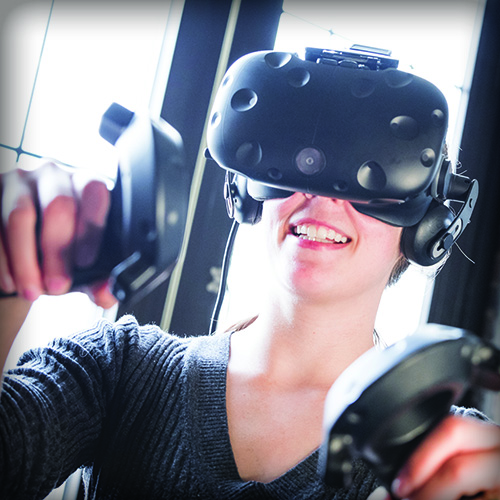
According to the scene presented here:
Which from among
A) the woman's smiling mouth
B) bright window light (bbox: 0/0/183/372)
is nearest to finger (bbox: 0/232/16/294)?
the woman's smiling mouth

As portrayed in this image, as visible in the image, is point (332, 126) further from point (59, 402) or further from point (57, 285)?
point (59, 402)

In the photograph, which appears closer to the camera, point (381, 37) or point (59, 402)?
point (59, 402)

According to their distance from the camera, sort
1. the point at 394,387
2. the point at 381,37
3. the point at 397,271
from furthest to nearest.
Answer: the point at 381,37 < the point at 397,271 < the point at 394,387

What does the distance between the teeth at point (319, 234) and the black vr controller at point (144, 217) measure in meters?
0.23

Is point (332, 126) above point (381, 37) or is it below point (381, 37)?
below

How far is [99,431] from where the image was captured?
1.72 ft

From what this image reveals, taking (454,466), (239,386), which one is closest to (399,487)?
(454,466)

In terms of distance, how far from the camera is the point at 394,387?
232 millimetres

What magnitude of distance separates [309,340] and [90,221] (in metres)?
0.29

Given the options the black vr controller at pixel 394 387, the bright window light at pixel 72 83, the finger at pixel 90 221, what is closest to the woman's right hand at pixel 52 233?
the finger at pixel 90 221

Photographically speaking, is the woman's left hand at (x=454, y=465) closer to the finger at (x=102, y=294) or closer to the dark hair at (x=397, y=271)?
the finger at (x=102, y=294)

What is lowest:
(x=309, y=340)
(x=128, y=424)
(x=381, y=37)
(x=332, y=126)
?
(x=128, y=424)

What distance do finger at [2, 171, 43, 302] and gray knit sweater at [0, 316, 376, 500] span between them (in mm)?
199

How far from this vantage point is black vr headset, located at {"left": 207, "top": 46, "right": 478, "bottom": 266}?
28 cm
